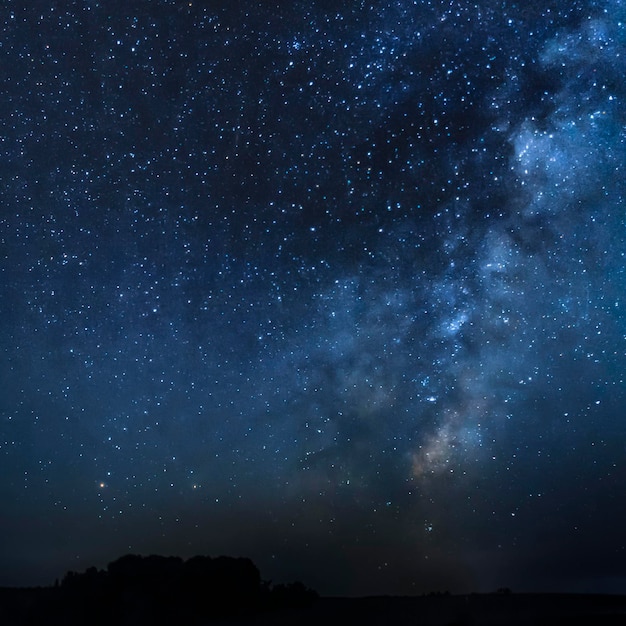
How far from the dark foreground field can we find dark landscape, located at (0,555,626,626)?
2 cm

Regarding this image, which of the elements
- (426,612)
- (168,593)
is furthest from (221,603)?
(426,612)

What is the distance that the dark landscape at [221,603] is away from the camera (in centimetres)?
1241

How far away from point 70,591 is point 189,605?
128 inches

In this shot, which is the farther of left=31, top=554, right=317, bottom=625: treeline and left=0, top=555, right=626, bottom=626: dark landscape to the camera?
left=31, top=554, right=317, bottom=625: treeline

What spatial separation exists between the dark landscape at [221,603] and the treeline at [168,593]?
0.02 meters

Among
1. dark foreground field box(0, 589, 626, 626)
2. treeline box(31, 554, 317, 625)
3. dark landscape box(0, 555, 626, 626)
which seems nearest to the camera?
dark foreground field box(0, 589, 626, 626)

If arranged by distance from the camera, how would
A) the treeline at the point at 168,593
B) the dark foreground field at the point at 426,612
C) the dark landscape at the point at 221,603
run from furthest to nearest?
1. the treeline at the point at 168,593
2. the dark landscape at the point at 221,603
3. the dark foreground field at the point at 426,612

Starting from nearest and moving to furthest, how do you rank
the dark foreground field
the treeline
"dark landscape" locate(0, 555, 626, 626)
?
1. the dark foreground field
2. "dark landscape" locate(0, 555, 626, 626)
3. the treeline

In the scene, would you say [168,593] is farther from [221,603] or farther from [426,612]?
[426,612]

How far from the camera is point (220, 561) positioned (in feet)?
53.8

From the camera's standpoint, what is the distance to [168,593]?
1497 cm

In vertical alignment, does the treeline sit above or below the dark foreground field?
above

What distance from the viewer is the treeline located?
569 inches

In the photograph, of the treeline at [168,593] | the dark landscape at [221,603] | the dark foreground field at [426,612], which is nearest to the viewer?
the dark foreground field at [426,612]
